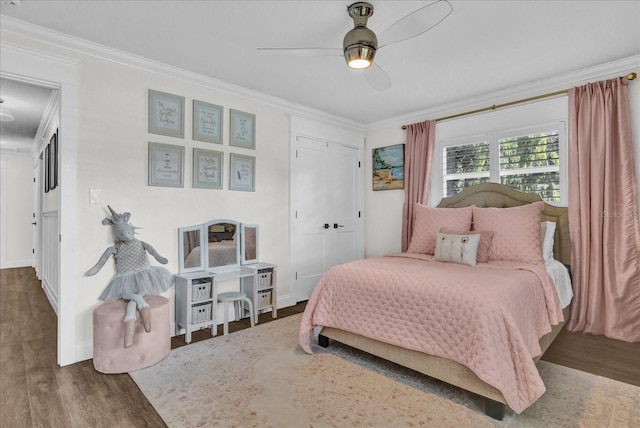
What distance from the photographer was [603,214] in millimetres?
3008

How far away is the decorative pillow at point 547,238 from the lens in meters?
3.03

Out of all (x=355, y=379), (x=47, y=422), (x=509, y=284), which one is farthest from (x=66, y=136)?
(x=509, y=284)

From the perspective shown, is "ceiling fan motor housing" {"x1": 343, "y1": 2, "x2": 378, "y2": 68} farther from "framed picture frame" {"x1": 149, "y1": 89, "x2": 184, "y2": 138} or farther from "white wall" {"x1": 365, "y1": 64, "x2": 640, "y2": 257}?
"white wall" {"x1": 365, "y1": 64, "x2": 640, "y2": 257}

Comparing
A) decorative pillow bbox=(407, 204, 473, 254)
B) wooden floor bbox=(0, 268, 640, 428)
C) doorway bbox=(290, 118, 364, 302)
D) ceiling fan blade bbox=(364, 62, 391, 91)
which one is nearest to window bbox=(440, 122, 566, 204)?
decorative pillow bbox=(407, 204, 473, 254)

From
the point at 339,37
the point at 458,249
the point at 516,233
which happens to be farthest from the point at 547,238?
the point at 339,37

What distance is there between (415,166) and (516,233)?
164 centimetres

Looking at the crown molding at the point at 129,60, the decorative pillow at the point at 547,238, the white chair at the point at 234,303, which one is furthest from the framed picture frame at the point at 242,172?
the decorative pillow at the point at 547,238

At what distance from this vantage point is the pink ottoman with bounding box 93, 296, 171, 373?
7.62 ft

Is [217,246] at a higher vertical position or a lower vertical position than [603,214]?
lower

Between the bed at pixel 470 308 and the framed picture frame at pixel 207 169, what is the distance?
5.02 ft

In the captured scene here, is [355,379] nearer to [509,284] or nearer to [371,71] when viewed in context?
[509,284]

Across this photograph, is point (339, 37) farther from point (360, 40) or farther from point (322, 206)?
point (322, 206)

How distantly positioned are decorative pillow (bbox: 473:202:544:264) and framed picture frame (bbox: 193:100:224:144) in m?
2.75

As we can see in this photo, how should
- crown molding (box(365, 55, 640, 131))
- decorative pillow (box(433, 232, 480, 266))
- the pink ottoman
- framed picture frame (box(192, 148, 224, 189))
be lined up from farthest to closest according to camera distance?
Answer: framed picture frame (box(192, 148, 224, 189)), crown molding (box(365, 55, 640, 131)), decorative pillow (box(433, 232, 480, 266)), the pink ottoman
